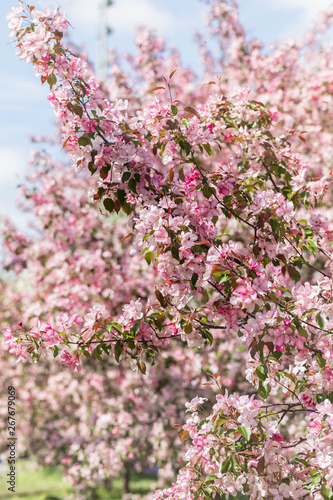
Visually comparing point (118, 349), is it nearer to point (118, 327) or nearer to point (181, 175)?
point (118, 327)

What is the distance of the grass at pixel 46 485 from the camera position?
463 inches

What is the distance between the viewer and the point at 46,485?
13281 mm

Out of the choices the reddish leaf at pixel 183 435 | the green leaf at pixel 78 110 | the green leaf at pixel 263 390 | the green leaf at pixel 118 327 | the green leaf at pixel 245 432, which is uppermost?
the green leaf at pixel 78 110

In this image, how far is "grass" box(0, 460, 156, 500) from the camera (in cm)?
1175

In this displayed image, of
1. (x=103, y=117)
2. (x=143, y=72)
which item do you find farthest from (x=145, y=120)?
(x=143, y=72)

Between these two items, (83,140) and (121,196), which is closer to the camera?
(83,140)

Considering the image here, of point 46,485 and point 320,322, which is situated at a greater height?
point 46,485

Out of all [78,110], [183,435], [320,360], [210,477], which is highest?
[78,110]

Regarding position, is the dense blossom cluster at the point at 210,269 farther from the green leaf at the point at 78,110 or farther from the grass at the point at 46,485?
the grass at the point at 46,485

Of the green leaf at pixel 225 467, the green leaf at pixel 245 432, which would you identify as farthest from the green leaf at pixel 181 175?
the green leaf at pixel 225 467

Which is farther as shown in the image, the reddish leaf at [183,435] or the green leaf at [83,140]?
the reddish leaf at [183,435]

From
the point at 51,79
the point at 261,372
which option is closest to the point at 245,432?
the point at 261,372

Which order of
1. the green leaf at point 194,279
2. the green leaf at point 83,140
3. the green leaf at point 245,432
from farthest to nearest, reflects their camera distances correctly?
the green leaf at point 83,140 < the green leaf at point 194,279 < the green leaf at point 245,432

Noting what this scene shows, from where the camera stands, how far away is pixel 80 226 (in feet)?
21.6
